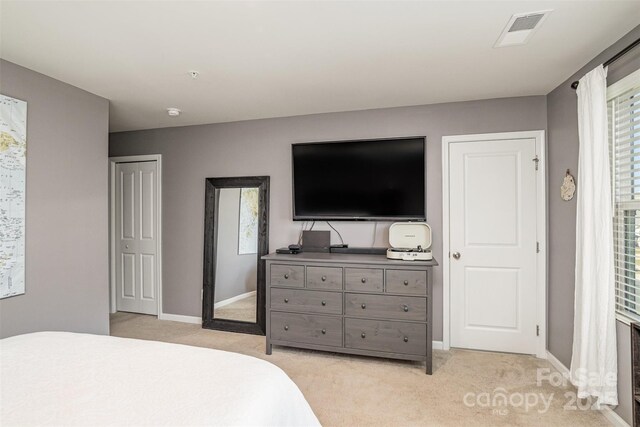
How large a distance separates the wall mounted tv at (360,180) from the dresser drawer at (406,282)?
0.66 meters

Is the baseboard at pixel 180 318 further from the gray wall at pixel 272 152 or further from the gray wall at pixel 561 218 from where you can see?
the gray wall at pixel 561 218

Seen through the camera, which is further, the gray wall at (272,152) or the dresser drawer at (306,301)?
the gray wall at (272,152)

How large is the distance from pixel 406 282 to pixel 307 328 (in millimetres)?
1011

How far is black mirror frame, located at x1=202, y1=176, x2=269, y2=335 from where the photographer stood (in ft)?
12.3

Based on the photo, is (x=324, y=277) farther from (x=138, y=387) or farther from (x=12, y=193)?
(x=12, y=193)

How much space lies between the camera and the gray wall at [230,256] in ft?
12.7

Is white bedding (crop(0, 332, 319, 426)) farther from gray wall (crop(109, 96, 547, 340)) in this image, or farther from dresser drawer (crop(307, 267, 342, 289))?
gray wall (crop(109, 96, 547, 340))

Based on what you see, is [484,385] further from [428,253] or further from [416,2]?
[416,2]

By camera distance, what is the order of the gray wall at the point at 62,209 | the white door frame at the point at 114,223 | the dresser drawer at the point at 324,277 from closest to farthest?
the gray wall at the point at 62,209 < the dresser drawer at the point at 324,277 < the white door frame at the point at 114,223

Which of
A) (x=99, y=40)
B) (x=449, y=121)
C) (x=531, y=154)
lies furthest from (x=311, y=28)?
(x=531, y=154)

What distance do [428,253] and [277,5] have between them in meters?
2.18

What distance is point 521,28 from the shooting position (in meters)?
1.96

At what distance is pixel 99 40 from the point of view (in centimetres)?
210

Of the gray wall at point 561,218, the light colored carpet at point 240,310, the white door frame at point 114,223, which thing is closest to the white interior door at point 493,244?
the gray wall at point 561,218
